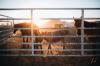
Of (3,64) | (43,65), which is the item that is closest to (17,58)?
(3,64)

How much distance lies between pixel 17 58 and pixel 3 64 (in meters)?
0.33

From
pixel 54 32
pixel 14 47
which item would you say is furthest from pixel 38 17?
pixel 14 47

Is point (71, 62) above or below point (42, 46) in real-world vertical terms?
below

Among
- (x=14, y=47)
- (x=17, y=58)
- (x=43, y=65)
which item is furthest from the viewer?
(x=14, y=47)

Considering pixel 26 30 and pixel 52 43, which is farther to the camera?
pixel 26 30

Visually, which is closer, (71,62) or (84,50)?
(71,62)

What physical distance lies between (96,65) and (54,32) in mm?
1164

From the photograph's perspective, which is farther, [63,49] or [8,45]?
[8,45]

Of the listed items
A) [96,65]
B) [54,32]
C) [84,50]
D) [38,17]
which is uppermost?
[38,17]

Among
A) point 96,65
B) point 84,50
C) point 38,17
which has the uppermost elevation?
point 38,17

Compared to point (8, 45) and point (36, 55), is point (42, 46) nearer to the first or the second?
point (36, 55)

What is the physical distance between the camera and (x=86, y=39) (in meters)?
4.31

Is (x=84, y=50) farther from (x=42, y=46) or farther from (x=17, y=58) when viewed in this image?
(x=17, y=58)

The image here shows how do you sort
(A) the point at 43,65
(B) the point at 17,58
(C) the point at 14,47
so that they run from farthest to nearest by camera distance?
(C) the point at 14,47, (B) the point at 17,58, (A) the point at 43,65
